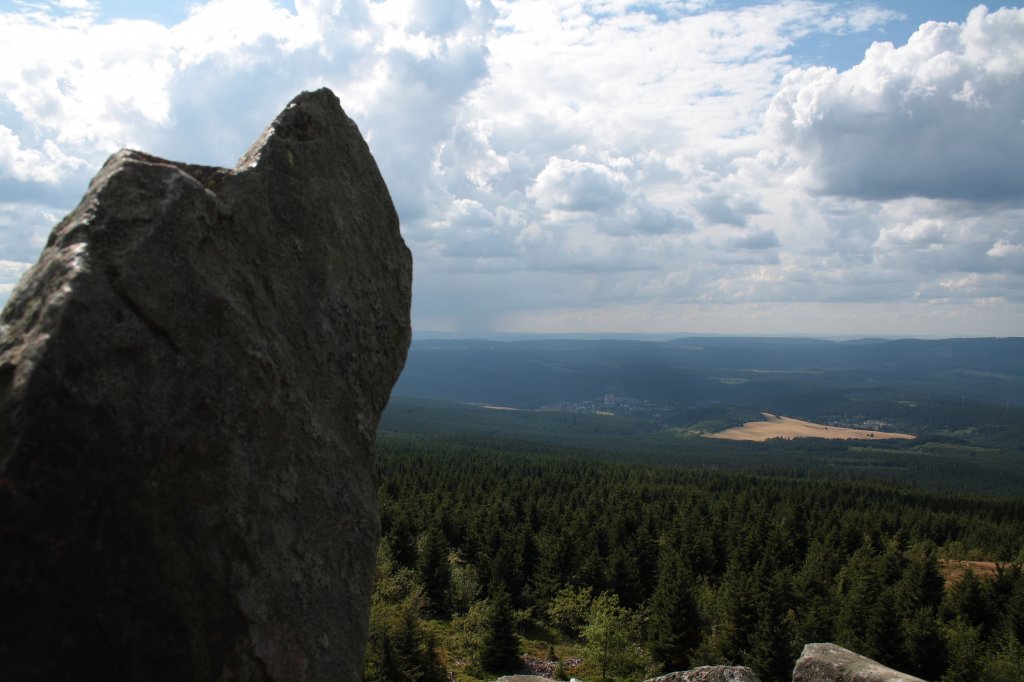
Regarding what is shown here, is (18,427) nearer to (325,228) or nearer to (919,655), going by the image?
(325,228)

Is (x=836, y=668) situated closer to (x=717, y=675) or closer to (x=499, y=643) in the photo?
(x=717, y=675)

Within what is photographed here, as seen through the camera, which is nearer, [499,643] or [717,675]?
[717,675]

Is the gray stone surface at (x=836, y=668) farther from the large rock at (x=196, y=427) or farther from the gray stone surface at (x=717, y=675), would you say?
the large rock at (x=196, y=427)

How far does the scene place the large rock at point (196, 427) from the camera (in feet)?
20.5

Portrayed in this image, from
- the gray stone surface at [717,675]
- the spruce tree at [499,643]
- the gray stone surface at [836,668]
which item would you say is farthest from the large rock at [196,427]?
the spruce tree at [499,643]

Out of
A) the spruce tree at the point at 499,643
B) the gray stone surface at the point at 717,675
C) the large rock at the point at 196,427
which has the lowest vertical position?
the spruce tree at the point at 499,643

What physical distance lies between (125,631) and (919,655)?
45808mm

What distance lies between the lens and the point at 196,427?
736cm

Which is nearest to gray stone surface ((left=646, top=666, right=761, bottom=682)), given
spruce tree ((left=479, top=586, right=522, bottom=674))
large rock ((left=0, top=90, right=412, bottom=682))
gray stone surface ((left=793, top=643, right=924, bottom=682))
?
gray stone surface ((left=793, top=643, right=924, bottom=682))

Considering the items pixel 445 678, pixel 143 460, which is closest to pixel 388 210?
pixel 143 460

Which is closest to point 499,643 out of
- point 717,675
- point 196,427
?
point 717,675

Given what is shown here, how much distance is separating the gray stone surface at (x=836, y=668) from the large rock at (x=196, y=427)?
1034cm

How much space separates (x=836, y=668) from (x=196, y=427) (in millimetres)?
13824

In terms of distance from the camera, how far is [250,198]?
29.6 feet
